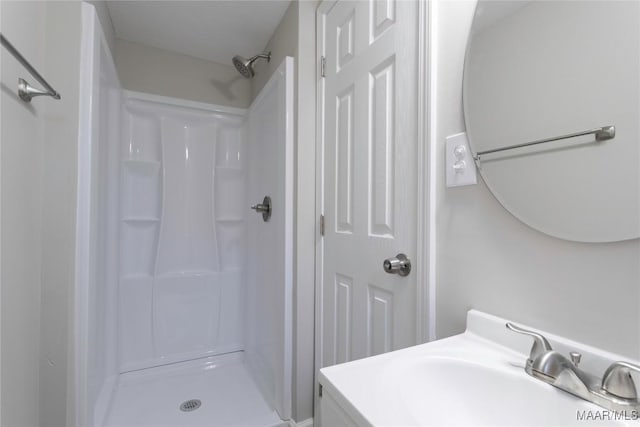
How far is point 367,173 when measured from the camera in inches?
41.1

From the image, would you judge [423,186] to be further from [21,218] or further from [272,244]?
[21,218]

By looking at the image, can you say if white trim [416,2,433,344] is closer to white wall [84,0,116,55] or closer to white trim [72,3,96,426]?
white trim [72,3,96,426]

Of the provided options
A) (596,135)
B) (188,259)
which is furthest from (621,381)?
(188,259)

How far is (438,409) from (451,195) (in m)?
0.48

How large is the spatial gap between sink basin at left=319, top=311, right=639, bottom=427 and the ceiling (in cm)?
167

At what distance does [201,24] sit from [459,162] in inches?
67.6

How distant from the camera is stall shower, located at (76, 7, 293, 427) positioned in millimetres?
1411

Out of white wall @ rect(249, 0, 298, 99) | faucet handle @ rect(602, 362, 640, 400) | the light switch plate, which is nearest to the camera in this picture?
faucet handle @ rect(602, 362, 640, 400)

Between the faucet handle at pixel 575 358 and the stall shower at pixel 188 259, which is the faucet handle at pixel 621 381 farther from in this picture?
the stall shower at pixel 188 259

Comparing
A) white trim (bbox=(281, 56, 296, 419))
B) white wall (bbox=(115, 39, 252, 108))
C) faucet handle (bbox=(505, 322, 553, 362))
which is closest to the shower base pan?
white trim (bbox=(281, 56, 296, 419))

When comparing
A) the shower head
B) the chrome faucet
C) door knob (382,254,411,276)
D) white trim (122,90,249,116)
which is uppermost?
the shower head

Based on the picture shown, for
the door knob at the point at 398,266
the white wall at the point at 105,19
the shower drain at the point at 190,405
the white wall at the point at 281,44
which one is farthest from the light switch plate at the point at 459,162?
the shower drain at the point at 190,405

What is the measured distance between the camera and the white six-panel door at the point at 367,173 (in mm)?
876

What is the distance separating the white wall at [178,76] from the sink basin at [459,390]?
7.00 ft
